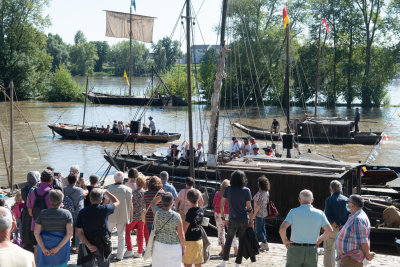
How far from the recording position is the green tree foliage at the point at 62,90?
69562mm

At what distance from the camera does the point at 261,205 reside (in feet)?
29.7

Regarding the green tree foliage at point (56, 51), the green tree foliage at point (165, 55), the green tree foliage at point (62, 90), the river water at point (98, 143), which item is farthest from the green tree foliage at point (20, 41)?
the green tree foliage at point (56, 51)

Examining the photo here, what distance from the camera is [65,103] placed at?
223 ft

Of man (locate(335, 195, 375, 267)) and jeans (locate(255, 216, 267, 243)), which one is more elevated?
man (locate(335, 195, 375, 267))

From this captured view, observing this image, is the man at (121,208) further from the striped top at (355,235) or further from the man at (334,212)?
the striped top at (355,235)

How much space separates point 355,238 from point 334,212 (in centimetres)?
163

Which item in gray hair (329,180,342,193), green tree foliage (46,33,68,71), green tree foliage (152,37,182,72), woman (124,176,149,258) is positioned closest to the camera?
gray hair (329,180,342,193)

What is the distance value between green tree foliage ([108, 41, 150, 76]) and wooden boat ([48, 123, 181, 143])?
7233cm

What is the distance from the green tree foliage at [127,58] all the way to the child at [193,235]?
103894 millimetres

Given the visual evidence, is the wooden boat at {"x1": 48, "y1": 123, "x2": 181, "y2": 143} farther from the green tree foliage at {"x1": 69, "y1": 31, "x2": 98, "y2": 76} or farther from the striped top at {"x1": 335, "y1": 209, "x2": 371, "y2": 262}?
the green tree foliage at {"x1": 69, "y1": 31, "x2": 98, "y2": 76}

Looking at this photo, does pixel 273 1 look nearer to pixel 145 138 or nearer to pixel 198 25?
pixel 145 138

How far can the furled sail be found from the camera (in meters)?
76.6

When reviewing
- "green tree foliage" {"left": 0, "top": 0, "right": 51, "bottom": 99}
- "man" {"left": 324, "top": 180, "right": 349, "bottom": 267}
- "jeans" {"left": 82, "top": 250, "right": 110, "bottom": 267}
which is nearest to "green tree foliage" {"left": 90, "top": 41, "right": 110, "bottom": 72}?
"green tree foliage" {"left": 0, "top": 0, "right": 51, "bottom": 99}

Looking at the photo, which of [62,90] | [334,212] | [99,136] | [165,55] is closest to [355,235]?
[334,212]
